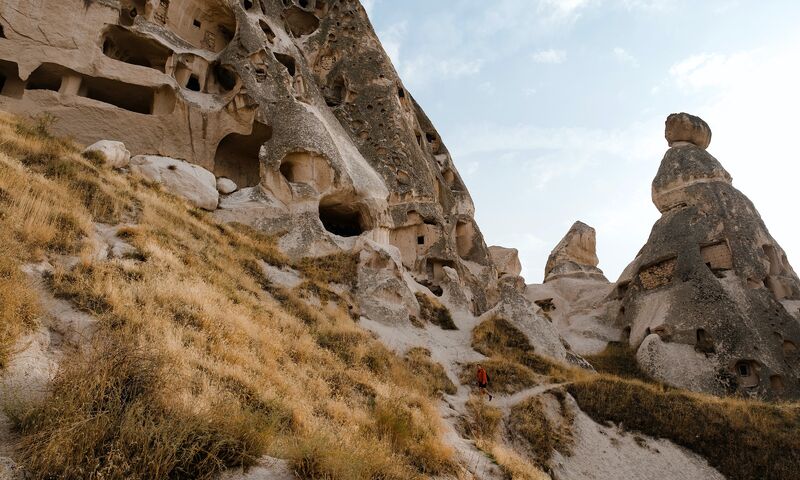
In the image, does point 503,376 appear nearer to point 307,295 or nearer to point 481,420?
point 481,420

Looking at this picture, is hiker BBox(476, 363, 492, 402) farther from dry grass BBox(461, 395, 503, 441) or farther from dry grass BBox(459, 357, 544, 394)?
dry grass BBox(461, 395, 503, 441)

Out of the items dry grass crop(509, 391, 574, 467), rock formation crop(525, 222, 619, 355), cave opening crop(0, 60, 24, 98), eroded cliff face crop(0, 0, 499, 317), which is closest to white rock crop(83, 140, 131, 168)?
eroded cliff face crop(0, 0, 499, 317)

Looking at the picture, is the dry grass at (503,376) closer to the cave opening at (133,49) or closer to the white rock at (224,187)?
the white rock at (224,187)

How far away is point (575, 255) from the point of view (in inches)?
1157

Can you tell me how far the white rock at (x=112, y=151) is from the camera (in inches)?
439

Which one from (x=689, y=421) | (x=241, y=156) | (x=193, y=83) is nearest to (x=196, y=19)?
(x=193, y=83)

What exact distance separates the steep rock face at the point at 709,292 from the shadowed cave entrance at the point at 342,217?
9457 millimetres

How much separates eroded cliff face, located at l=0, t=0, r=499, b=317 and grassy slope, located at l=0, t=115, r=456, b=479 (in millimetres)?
3342

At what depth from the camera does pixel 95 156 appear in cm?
1085

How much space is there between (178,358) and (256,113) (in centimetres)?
1215

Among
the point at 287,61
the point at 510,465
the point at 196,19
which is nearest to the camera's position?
the point at 510,465

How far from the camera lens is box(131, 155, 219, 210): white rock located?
12.2m

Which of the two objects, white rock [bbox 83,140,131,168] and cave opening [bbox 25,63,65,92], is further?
cave opening [bbox 25,63,65,92]

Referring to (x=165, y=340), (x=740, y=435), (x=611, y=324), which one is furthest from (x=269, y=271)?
(x=611, y=324)
